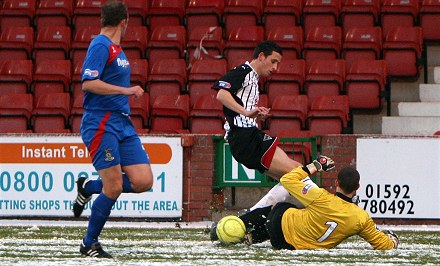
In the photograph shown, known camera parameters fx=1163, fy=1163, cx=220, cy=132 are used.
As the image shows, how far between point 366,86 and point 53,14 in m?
5.86

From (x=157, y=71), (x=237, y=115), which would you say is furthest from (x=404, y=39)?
(x=237, y=115)

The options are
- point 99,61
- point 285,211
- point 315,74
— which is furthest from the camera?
point 315,74

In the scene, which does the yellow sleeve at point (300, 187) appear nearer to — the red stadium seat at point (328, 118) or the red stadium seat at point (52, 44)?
the red stadium seat at point (328, 118)

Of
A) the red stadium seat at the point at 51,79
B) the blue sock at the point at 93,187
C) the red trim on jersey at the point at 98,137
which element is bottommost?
the blue sock at the point at 93,187

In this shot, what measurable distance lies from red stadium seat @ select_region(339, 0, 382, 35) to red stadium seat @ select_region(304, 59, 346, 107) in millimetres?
1608

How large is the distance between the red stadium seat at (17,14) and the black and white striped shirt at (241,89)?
10.1 metres

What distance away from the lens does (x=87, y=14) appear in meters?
19.6

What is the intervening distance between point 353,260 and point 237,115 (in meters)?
2.00

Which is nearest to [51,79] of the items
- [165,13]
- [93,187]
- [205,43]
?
[205,43]

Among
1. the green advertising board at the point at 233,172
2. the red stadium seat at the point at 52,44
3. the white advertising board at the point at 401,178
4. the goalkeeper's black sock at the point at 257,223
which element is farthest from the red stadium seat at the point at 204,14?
the goalkeeper's black sock at the point at 257,223

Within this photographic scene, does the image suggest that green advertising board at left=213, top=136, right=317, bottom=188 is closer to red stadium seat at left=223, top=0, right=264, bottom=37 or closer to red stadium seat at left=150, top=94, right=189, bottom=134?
red stadium seat at left=150, top=94, right=189, bottom=134

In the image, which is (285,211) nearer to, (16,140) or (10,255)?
(10,255)

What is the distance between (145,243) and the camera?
10406 mm

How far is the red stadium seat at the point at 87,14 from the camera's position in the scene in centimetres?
1952
